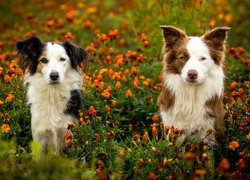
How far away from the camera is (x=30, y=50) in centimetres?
537

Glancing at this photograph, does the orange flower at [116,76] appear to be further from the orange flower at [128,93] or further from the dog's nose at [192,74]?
the dog's nose at [192,74]

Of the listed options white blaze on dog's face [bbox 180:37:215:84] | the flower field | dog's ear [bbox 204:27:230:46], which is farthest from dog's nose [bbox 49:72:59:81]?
dog's ear [bbox 204:27:230:46]

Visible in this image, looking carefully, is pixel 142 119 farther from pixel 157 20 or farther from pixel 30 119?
pixel 157 20

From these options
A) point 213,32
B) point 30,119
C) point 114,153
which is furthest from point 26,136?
point 213,32

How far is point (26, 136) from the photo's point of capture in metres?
5.73

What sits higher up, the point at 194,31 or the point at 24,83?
the point at 194,31

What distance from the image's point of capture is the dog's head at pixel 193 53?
5.12 m

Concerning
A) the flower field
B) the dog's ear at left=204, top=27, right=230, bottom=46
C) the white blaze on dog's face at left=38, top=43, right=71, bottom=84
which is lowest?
the flower field

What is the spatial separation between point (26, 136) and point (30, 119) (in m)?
0.23

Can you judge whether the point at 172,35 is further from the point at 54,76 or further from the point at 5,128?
the point at 5,128

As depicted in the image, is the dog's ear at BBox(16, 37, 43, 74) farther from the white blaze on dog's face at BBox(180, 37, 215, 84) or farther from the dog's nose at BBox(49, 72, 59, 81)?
the white blaze on dog's face at BBox(180, 37, 215, 84)

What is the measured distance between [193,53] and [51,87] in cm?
173

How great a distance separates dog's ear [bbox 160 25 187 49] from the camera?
212 inches

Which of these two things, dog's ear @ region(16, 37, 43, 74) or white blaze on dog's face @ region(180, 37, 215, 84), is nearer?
white blaze on dog's face @ region(180, 37, 215, 84)
